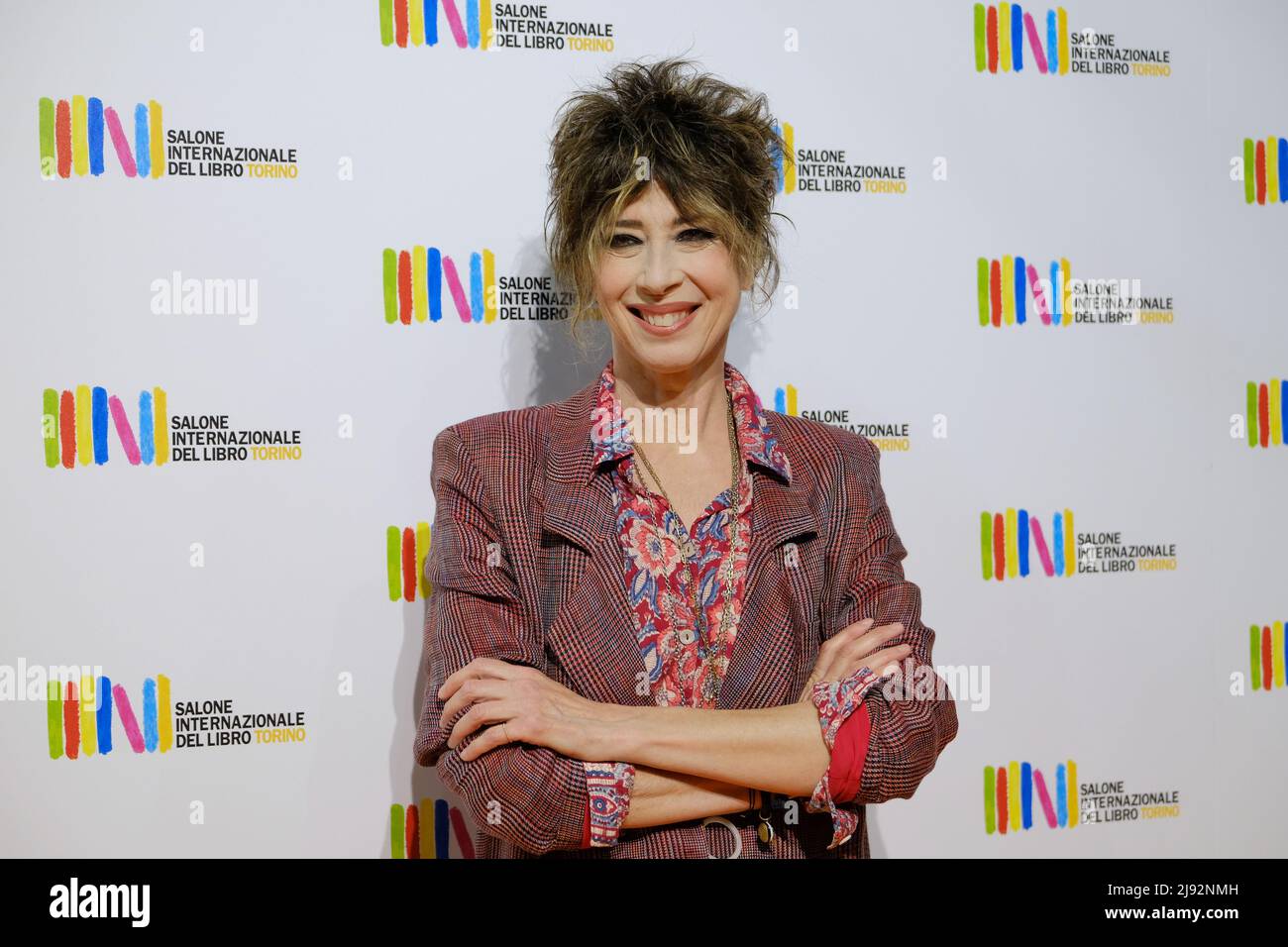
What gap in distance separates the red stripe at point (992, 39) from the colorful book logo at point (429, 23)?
1.19m

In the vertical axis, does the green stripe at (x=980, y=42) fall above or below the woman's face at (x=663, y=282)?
above

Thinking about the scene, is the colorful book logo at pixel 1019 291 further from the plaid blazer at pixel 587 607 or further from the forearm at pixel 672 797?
the forearm at pixel 672 797

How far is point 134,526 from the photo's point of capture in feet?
8.05

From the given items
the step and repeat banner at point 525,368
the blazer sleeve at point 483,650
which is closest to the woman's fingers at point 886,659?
the blazer sleeve at point 483,650

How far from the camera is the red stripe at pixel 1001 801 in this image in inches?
112

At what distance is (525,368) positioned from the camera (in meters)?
2.62

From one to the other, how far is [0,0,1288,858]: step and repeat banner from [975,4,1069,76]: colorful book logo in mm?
10

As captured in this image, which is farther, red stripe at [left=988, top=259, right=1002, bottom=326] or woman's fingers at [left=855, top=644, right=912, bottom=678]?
red stripe at [left=988, top=259, right=1002, bottom=326]

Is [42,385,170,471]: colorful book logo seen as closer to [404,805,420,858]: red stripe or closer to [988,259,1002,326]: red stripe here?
[404,805,420,858]: red stripe

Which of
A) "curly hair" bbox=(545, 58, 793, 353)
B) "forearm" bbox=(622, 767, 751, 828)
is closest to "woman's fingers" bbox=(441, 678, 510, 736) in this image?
"forearm" bbox=(622, 767, 751, 828)

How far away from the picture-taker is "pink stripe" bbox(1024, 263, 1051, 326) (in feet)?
9.27

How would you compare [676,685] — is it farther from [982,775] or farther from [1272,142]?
[1272,142]

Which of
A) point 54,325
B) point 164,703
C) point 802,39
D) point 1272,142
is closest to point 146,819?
point 164,703

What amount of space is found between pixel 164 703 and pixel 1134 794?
2.35m
